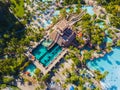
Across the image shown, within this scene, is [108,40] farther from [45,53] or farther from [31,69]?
[31,69]

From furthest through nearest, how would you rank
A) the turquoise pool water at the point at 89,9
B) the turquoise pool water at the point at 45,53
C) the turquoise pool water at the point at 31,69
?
the turquoise pool water at the point at 89,9, the turquoise pool water at the point at 45,53, the turquoise pool water at the point at 31,69

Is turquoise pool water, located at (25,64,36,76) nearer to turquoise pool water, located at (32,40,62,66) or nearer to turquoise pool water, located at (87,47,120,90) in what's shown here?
turquoise pool water, located at (32,40,62,66)

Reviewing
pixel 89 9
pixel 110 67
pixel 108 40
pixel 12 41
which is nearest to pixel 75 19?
pixel 89 9

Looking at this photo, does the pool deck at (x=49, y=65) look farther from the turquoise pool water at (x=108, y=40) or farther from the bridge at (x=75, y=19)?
the turquoise pool water at (x=108, y=40)

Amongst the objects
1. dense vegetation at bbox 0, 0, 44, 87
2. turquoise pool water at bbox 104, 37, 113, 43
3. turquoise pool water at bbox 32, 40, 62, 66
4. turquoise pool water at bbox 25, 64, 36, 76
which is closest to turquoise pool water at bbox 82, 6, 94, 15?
turquoise pool water at bbox 104, 37, 113, 43

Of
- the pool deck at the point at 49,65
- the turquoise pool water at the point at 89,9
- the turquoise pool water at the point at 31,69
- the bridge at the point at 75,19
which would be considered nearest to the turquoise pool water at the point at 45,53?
the pool deck at the point at 49,65

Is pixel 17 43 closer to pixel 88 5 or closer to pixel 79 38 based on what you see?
pixel 79 38

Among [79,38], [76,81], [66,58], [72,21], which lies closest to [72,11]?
[72,21]
